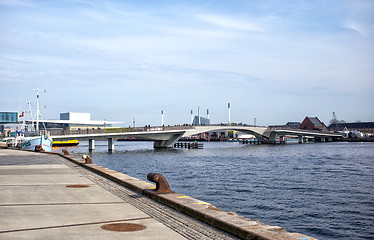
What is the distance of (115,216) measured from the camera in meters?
10.8

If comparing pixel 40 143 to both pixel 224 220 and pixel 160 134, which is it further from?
pixel 224 220

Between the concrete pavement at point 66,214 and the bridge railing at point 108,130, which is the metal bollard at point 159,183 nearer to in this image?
the concrete pavement at point 66,214

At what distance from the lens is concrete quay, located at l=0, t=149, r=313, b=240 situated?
873cm

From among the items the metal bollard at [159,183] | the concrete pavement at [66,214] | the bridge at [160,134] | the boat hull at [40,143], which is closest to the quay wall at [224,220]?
the metal bollard at [159,183]

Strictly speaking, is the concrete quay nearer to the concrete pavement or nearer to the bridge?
the concrete pavement

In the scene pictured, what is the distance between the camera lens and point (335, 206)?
22.4 meters

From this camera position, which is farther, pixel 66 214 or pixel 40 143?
pixel 40 143

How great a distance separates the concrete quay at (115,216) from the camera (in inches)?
344

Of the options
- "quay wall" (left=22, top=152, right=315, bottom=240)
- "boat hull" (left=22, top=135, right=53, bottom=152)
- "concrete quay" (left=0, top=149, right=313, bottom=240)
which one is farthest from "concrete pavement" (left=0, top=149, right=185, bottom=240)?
"boat hull" (left=22, top=135, right=53, bottom=152)

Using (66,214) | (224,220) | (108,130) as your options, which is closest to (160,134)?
(108,130)

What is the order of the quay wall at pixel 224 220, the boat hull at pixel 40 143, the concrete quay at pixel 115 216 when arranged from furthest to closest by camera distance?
the boat hull at pixel 40 143
the concrete quay at pixel 115 216
the quay wall at pixel 224 220

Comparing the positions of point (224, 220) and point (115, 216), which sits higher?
point (224, 220)

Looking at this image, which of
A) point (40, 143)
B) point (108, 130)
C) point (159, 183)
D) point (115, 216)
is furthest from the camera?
point (108, 130)

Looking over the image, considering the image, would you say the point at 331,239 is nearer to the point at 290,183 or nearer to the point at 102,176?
the point at 102,176
